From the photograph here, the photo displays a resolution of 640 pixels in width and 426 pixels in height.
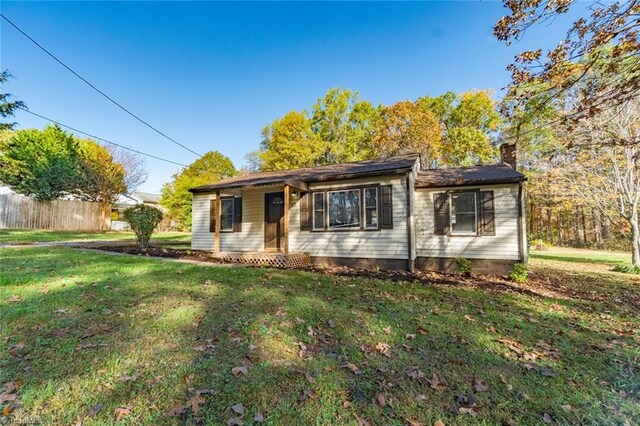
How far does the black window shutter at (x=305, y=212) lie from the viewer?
10656mm

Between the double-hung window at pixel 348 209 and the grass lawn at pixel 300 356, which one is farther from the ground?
the double-hung window at pixel 348 209

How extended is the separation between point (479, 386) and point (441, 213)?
25.2 ft

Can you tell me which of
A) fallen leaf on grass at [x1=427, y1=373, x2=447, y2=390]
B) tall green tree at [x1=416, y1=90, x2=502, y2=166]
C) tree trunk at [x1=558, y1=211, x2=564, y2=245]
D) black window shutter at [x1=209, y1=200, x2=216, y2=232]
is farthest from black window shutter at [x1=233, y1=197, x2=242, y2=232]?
tree trunk at [x1=558, y1=211, x2=564, y2=245]

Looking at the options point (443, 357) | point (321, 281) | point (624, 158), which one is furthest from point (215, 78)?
point (624, 158)

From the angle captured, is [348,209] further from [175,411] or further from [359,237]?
[175,411]

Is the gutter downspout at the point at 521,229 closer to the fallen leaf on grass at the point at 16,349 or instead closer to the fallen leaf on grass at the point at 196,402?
the fallen leaf on grass at the point at 196,402

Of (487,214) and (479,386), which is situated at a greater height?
(487,214)

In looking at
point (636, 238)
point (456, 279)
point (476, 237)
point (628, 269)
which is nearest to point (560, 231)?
point (636, 238)

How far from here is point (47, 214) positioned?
71.3ft

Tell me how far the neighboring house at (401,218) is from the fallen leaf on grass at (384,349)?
556 centimetres

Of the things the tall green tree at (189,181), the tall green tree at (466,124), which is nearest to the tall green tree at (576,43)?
the tall green tree at (466,124)

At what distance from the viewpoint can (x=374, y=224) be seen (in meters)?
9.68

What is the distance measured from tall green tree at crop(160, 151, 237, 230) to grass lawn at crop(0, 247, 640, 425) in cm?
2409

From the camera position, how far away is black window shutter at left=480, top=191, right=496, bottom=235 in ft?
30.9
